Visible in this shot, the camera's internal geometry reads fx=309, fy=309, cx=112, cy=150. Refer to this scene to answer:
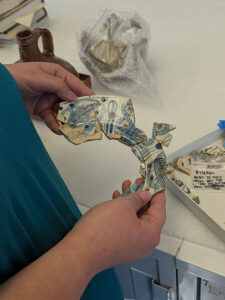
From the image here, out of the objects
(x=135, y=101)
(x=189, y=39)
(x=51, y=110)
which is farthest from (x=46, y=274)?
(x=189, y=39)

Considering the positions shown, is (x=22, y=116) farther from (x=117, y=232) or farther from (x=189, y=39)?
(x=189, y=39)

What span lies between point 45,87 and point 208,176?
0.34 m

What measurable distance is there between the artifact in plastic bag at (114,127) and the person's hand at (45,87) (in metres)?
0.03

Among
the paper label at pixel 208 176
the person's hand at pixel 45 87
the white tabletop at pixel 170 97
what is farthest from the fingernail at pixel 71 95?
the paper label at pixel 208 176

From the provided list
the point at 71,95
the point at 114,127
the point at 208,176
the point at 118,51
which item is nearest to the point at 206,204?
the point at 208,176

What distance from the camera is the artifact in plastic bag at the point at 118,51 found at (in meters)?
0.78

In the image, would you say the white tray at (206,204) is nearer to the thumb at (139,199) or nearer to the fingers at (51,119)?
the thumb at (139,199)

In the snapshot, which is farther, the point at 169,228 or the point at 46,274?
the point at 169,228

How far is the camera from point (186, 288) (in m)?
0.60

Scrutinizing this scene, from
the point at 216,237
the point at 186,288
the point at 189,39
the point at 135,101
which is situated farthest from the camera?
the point at 189,39

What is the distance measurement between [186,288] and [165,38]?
2.40 feet

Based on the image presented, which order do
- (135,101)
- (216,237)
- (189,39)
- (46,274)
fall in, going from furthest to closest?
(189,39) < (135,101) < (216,237) < (46,274)

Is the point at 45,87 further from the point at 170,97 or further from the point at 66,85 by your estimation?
the point at 170,97

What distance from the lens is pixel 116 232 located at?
40 centimetres
